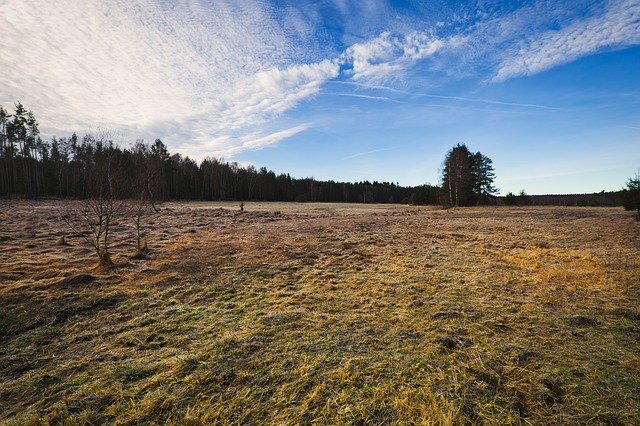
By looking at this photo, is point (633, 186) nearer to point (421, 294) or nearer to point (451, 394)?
point (421, 294)

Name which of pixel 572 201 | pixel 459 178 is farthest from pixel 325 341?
pixel 572 201

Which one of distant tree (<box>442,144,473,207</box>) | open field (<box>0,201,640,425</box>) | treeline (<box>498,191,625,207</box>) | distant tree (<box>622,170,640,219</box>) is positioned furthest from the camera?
distant tree (<box>442,144,473,207</box>)

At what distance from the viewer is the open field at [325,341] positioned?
3.88 metres

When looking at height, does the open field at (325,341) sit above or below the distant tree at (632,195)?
below

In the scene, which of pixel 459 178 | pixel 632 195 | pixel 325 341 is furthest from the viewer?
pixel 459 178

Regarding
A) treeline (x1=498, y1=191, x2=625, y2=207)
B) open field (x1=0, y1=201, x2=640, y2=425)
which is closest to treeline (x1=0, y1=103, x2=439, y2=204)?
treeline (x1=498, y1=191, x2=625, y2=207)

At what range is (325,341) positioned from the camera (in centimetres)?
555

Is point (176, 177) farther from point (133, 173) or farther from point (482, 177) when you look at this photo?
point (482, 177)

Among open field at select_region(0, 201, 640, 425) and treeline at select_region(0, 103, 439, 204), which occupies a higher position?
treeline at select_region(0, 103, 439, 204)

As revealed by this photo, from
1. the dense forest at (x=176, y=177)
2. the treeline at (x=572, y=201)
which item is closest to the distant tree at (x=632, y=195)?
the dense forest at (x=176, y=177)

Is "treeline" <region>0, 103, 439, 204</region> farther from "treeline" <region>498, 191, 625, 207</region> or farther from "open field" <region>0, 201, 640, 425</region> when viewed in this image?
"open field" <region>0, 201, 640, 425</region>

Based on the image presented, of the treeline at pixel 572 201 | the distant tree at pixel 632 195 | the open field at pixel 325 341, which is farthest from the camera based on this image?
the treeline at pixel 572 201

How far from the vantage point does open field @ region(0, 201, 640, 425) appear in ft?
12.7

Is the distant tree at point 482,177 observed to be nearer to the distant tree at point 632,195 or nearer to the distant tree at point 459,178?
the distant tree at point 459,178
